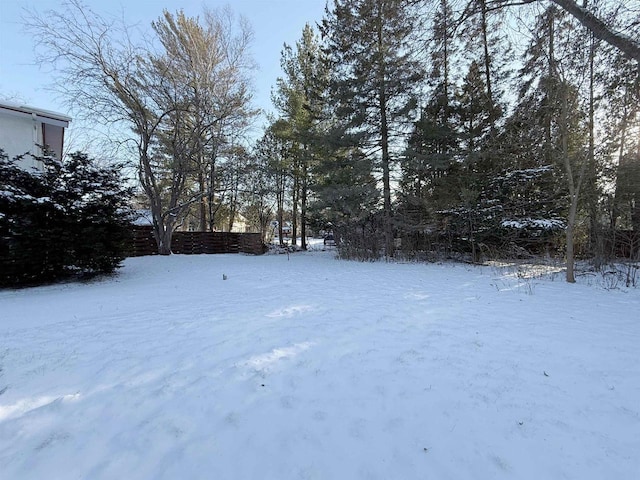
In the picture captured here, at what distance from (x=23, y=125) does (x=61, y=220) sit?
5106mm

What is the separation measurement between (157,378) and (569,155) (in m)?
8.22

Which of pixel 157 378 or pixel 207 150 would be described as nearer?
pixel 157 378

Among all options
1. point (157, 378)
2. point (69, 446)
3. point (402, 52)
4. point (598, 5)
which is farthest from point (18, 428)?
point (402, 52)

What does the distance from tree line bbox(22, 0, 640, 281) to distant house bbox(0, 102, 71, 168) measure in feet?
6.45

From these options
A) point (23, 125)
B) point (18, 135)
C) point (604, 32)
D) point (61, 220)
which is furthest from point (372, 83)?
point (18, 135)

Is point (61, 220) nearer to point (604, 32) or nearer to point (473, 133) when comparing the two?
point (604, 32)

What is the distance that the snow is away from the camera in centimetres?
155

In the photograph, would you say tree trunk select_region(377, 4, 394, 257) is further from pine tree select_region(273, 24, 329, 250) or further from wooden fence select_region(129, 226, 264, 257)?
wooden fence select_region(129, 226, 264, 257)

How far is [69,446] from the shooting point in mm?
1619

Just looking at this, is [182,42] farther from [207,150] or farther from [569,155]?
[569,155]

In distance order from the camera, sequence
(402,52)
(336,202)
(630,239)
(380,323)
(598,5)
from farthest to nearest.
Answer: (336,202), (402,52), (630,239), (598,5), (380,323)

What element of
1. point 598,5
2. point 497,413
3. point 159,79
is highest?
point 159,79

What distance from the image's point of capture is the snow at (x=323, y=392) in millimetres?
1546

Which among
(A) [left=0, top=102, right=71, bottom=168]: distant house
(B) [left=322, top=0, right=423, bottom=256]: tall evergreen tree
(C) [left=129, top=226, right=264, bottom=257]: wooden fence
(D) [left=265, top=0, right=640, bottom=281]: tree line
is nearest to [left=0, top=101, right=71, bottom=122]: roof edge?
(A) [left=0, top=102, right=71, bottom=168]: distant house
